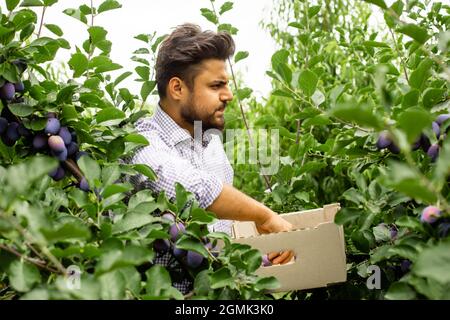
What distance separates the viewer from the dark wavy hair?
2369 millimetres

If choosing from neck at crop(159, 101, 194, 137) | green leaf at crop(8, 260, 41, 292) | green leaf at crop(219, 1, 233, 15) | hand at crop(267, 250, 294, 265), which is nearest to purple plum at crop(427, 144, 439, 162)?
hand at crop(267, 250, 294, 265)

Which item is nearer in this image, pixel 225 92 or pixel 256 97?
pixel 225 92

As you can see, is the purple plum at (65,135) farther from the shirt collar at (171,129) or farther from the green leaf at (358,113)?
the green leaf at (358,113)

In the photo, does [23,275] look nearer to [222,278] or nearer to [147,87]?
[222,278]

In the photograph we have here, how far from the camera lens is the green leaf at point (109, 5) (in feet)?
5.93

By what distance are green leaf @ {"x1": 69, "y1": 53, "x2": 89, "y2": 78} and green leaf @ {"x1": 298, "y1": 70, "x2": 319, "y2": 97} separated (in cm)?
54

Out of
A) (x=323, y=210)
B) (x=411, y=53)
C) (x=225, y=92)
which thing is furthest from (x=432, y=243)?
(x=225, y=92)

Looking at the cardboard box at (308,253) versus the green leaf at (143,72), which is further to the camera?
Answer: the green leaf at (143,72)

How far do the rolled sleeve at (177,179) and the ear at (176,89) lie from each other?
53cm

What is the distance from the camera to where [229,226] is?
94.5 inches

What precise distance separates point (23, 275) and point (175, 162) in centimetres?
81

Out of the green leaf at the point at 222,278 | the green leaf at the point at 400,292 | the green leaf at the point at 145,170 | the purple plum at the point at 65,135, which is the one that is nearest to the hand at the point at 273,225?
the green leaf at the point at 145,170
